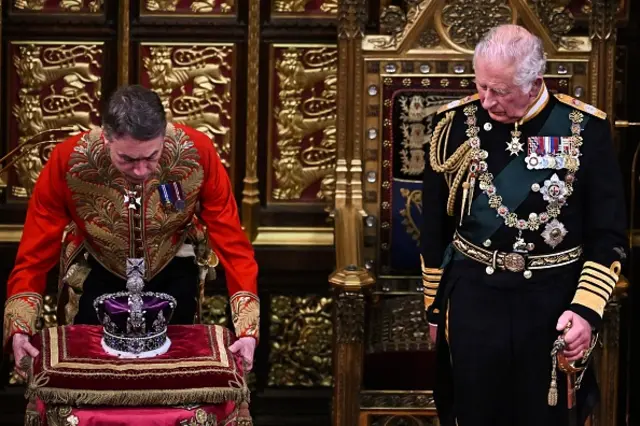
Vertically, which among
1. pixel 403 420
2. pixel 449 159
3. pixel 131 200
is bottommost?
pixel 403 420

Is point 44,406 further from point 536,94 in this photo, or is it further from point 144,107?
point 536,94

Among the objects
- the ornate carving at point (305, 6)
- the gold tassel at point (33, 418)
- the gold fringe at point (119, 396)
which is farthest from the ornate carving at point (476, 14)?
the gold tassel at point (33, 418)

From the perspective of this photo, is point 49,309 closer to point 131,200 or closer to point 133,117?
point 131,200

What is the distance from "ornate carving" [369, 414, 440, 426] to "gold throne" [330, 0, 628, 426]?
197 mm

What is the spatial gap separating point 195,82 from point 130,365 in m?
2.12

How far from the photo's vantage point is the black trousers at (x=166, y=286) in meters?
4.52

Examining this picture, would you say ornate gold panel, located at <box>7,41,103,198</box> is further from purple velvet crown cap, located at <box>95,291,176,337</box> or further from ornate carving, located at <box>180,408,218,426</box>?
ornate carving, located at <box>180,408,218,426</box>

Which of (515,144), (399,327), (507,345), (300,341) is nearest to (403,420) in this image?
(399,327)

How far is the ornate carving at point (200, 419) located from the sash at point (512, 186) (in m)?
0.86

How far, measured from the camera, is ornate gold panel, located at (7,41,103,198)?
576 cm

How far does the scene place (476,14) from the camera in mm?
5230

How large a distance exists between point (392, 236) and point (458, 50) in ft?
2.27

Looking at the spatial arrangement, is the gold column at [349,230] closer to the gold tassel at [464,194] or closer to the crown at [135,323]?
the gold tassel at [464,194]

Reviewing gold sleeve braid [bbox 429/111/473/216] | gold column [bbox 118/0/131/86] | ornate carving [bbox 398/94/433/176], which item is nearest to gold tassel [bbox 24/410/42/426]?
gold sleeve braid [bbox 429/111/473/216]
